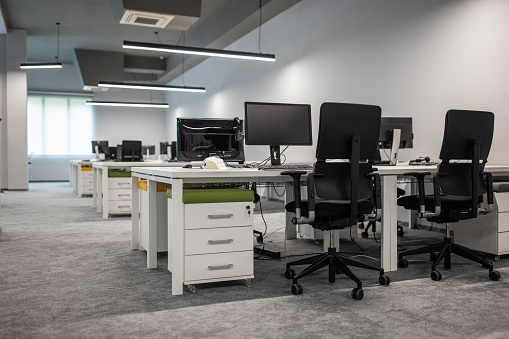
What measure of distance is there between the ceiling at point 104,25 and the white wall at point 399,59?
0.67 metres

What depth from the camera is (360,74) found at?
665 cm

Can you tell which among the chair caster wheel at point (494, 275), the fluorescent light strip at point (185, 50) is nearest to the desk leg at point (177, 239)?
the chair caster wheel at point (494, 275)

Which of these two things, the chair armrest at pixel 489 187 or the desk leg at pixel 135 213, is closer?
the chair armrest at pixel 489 187

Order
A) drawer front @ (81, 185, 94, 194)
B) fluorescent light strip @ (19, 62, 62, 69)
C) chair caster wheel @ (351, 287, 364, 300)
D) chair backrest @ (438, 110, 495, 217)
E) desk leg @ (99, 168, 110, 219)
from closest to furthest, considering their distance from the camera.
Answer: chair caster wheel @ (351, 287, 364, 300)
chair backrest @ (438, 110, 495, 217)
desk leg @ (99, 168, 110, 219)
drawer front @ (81, 185, 94, 194)
fluorescent light strip @ (19, 62, 62, 69)

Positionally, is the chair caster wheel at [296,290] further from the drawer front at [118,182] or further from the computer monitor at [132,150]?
the computer monitor at [132,150]

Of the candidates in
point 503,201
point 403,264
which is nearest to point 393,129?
point 503,201

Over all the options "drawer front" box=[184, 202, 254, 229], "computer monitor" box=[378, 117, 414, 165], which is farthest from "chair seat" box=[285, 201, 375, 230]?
"computer monitor" box=[378, 117, 414, 165]

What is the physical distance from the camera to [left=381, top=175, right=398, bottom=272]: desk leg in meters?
3.46

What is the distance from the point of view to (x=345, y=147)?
293cm

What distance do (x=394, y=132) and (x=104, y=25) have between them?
797 cm

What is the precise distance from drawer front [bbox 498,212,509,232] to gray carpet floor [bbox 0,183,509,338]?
274mm

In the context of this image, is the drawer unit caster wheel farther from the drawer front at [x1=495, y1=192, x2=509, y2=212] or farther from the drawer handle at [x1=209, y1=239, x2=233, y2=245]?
the drawer front at [x1=495, y1=192, x2=509, y2=212]

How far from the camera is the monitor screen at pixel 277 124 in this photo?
3.82 metres

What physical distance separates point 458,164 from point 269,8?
221 inches
